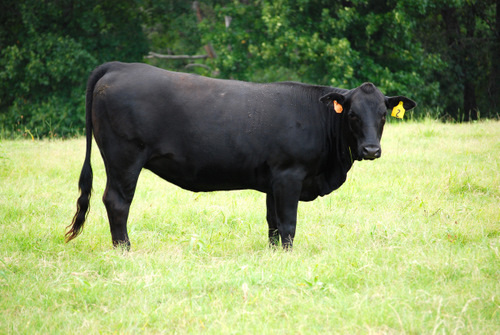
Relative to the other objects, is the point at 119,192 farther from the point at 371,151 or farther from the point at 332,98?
the point at 371,151

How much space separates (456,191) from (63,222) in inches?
214

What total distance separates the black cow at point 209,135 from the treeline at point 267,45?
14.2 metres

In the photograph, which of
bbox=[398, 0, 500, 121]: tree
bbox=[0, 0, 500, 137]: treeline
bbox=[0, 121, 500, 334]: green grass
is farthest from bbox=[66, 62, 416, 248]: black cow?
bbox=[398, 0, 500, 121]: tree

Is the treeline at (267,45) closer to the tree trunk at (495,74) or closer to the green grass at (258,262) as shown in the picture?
the tree trunk at (495,74)

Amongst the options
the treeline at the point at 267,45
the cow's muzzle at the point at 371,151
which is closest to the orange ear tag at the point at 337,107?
the cow's muzzle at the point at 371,151

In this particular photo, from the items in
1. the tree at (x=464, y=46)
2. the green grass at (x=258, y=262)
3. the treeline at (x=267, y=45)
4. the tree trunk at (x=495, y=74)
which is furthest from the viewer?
the tree at (x=464, y=46)

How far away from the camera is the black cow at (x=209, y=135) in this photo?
18.8 feet

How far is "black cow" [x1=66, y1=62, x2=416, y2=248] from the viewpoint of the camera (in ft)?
18.8

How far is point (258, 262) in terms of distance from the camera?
5.38 m

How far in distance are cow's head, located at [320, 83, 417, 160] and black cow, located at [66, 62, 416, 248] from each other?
0.4 inches

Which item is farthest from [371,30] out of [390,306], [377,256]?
[390,306]

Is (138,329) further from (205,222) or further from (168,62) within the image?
(168,62)

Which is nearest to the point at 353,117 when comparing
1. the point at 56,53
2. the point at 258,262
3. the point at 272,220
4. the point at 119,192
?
the point at 272,220

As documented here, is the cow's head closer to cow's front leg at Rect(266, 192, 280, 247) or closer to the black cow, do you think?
the black cow
